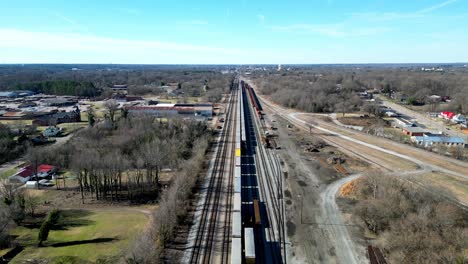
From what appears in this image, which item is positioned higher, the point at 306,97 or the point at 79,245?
the point at 306,97

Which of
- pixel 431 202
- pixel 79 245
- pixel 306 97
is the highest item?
pixel 306 97

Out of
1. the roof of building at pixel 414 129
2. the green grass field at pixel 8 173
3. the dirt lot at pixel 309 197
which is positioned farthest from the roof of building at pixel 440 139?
the green grass field at pixel 8 173

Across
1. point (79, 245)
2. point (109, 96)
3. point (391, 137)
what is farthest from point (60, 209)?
point (109, 96)

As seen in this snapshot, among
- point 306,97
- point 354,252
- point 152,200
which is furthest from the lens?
point 306,97

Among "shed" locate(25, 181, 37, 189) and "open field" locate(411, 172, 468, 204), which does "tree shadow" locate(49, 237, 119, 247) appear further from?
"open field" locate(411, 172, 468, 204)

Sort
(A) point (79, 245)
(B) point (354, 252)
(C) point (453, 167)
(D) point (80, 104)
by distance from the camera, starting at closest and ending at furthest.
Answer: (B) point (354, 252)
(A) point (79, 245)
(C) point (453, 167)
(D) point (80, 104)

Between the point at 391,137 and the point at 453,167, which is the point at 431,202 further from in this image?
the point at 391,137

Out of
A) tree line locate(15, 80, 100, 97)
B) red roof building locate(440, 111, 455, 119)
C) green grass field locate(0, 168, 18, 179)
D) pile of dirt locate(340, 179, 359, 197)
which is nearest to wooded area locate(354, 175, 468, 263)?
pile of dirt locate(340, 179, 359, 197)
